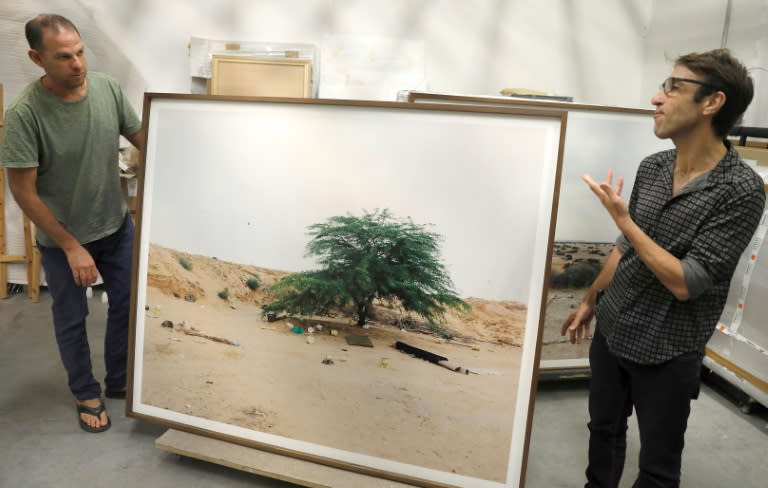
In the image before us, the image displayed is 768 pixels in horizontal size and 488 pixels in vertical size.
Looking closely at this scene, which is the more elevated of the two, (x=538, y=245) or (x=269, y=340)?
(x=538, y=245)

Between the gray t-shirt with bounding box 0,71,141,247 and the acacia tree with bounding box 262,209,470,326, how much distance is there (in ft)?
2.79

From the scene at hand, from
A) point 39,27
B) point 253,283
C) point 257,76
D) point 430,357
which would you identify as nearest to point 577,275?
point 430,357

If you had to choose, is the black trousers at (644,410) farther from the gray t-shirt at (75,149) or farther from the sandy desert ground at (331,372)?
the gray t-shirt at (75,149)

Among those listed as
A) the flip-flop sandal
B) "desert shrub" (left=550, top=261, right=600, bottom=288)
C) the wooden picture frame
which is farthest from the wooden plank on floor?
the wooden picture frame

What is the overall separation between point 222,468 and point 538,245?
1.34m

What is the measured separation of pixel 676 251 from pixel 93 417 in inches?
82.8

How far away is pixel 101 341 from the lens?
2852mm

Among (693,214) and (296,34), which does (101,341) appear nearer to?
(296,34)

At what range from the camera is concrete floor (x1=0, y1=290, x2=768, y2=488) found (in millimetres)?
1843

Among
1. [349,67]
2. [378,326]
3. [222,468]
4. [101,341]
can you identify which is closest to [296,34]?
[349,67]

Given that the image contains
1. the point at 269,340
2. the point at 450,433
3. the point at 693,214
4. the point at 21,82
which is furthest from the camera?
the point at 21,82

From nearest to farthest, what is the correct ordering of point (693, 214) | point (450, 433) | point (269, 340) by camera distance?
point (693, 214), point (450, 433), point (269, 340)

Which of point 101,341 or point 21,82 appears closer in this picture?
point 101,341

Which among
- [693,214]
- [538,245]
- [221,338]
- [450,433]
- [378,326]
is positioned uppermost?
[693,214]
